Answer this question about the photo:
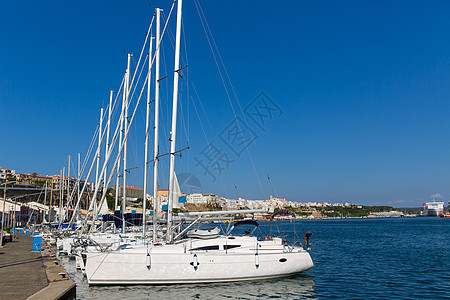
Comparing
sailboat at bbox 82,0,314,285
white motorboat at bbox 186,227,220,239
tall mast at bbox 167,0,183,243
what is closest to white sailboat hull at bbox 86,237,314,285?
sailboat at bbox 82,0,314,285

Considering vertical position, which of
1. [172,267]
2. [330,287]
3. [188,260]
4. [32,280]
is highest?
[188,260]

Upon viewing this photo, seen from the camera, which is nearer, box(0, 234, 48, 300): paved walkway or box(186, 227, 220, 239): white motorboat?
box(0, 234, 48, 300): paved walkway

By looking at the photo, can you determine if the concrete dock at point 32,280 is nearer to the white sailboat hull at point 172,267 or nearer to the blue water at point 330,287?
the blue water at point 330,287

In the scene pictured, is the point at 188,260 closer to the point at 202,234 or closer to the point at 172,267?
the point at 172,267

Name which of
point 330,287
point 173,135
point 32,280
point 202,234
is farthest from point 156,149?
point 330,287

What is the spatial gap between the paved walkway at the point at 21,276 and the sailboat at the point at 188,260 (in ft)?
7.69

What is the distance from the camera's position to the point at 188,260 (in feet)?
54.0

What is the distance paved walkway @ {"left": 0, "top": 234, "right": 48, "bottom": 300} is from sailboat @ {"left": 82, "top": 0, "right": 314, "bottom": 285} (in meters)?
2.34

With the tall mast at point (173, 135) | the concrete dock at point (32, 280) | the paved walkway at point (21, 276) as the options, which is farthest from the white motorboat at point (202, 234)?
the paved walkway at point (21, 276)

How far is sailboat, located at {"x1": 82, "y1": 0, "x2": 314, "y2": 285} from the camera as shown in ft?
53.0

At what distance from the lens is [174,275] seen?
16.3m

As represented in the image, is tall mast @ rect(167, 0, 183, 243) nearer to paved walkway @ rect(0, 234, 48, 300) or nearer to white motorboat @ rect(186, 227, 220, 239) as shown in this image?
white motorboat @ rect(186, 227, 220, 239)

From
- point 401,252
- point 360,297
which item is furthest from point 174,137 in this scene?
point 401,252

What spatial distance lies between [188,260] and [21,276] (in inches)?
310
